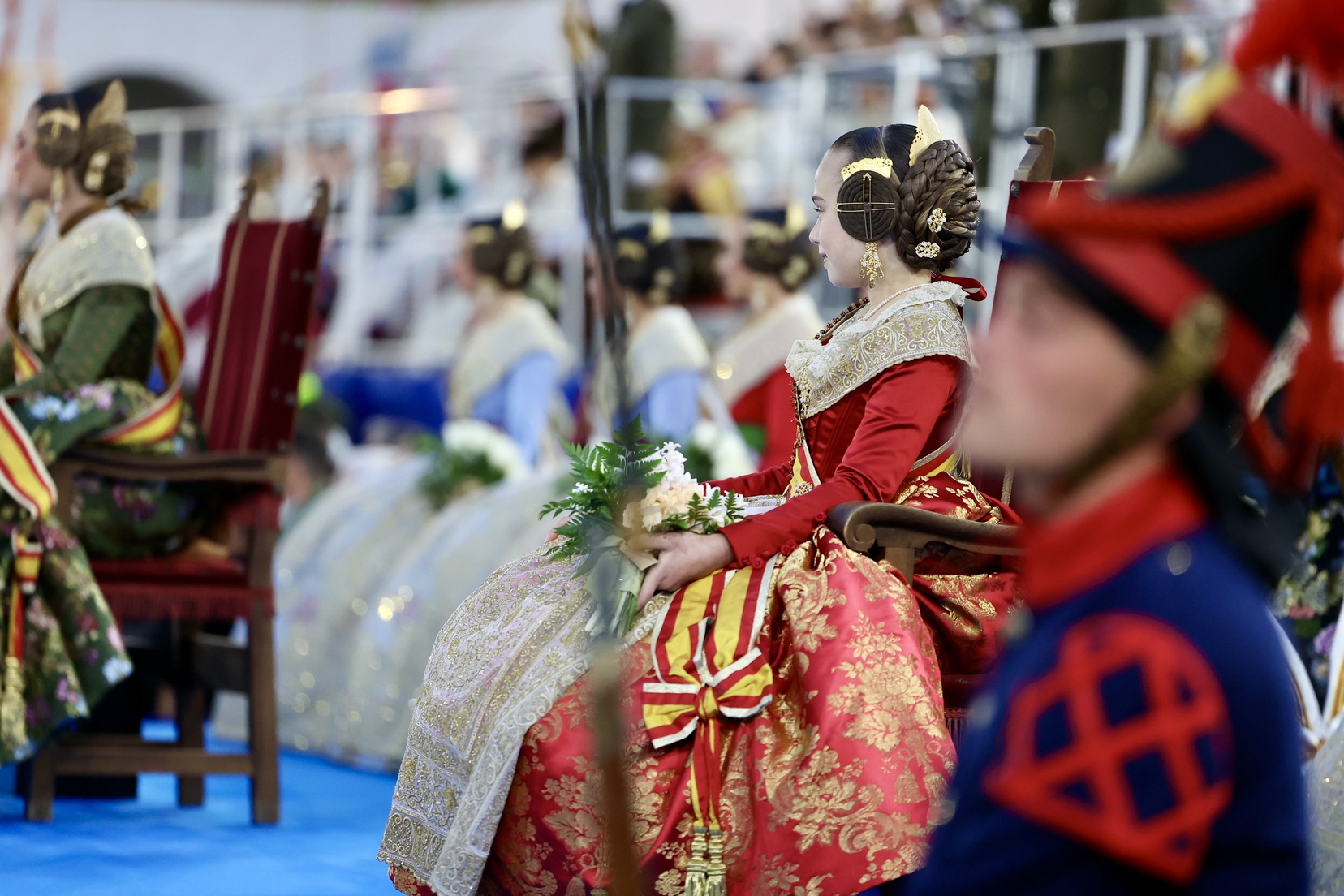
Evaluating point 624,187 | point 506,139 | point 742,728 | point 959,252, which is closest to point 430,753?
point 742,728

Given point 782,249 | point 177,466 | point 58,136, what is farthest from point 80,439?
point 782,249

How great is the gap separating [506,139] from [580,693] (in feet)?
23.7

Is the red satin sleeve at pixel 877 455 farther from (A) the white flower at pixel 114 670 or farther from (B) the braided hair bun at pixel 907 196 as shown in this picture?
(A) the white flower at pixel 114 670

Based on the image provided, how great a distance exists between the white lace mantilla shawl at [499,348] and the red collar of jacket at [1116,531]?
14.8 feet

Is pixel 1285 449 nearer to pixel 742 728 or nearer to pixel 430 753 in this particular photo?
pixel 742 728

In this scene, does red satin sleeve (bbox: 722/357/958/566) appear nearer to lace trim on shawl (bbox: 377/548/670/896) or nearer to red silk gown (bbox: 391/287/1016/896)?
red silk gown (bbox: 391/287/1016/896)

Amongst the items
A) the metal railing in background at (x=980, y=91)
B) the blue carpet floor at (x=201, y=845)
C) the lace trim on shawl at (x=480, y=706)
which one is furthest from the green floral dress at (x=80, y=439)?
the metal railing in background at (x=980, y=91)

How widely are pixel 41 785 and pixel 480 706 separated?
1.60m

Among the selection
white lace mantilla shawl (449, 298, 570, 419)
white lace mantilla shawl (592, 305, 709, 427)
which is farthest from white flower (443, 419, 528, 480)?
white lace mantilla shawl (449, 298, 570, 419)

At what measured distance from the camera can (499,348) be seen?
5.65 meters

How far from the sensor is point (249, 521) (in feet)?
11.9

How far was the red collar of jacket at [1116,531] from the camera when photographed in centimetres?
115

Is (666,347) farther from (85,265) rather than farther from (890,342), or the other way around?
(890,342)

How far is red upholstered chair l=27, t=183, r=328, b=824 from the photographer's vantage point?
11.5ft
